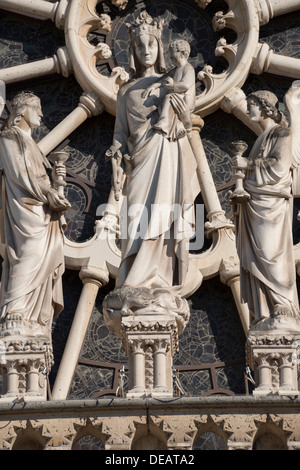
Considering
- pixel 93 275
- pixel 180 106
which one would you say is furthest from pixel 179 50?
pixel 93 275

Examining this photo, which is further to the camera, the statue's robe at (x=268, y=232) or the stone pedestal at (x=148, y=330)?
the statue's robe at (x=268, y=232)

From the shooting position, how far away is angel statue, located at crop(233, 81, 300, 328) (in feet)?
61.2

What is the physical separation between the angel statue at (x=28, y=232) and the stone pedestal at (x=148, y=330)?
0.70m

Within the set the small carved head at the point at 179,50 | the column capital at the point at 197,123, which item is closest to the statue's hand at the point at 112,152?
the small carved head at the point at 179,50

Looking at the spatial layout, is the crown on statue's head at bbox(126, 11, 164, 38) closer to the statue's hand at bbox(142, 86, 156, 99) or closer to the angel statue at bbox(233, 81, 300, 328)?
the statue's hand at bbox(142, 86, 156, 99)

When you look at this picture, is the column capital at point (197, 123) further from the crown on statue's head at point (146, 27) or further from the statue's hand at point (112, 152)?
the statue's hand at point (112, 152)

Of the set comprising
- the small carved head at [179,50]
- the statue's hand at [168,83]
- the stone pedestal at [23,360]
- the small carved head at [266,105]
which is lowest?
the stone pedestal at [23,360]

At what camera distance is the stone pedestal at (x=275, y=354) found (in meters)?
18.1

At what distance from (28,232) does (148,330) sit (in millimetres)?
1592

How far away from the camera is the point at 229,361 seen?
21.7 meters

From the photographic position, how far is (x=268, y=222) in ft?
62.1

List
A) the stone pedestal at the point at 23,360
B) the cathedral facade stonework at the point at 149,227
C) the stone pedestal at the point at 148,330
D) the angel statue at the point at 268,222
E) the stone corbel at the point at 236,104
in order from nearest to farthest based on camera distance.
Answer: the cathedral facade stonework at the point at 149,227 → the stone pedestal at the point at 148,330 → the stone pedestal at the point at 23,360 → the angel statue at the point at 268,222 → the stone corbel at the point at 236,104

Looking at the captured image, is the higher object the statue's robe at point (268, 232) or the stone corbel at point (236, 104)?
the stone corbel at point (236, 104)

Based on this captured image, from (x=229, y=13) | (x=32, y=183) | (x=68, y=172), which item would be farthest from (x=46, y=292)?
(x=229, y=13)
